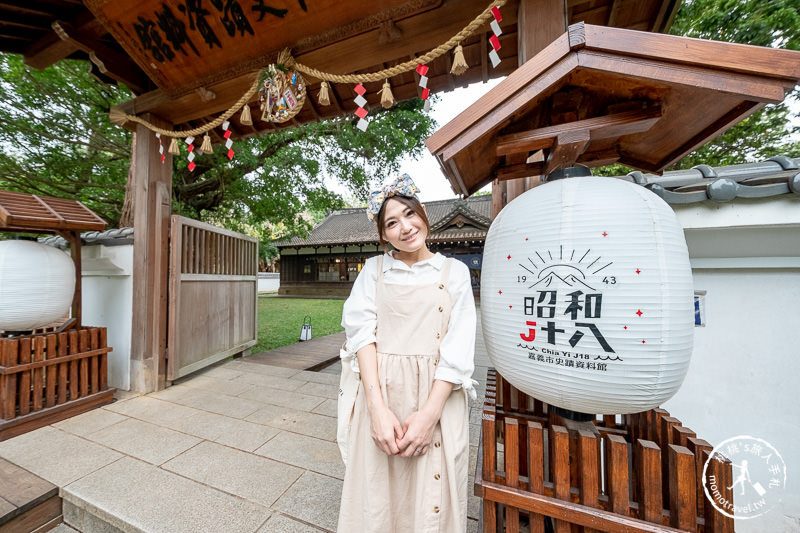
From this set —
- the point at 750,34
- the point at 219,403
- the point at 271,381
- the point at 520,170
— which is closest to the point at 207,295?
the point at 271,381

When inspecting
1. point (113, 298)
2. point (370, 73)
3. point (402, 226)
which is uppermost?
point (370, 73)

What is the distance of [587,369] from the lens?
102cm

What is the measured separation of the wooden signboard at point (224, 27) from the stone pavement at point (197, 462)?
333 centimetres

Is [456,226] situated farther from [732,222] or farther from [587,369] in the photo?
[587,369]

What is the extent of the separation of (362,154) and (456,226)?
912 cm

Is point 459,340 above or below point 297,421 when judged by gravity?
above

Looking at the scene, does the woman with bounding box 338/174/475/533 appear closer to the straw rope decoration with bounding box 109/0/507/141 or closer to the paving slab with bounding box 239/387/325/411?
the straw rope decoration with bounding box 109/0/507/141

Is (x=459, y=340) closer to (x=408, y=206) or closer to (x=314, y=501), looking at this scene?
(x=408, y=206)

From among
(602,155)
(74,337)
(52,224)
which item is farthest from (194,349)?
(602,155)

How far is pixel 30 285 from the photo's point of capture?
2.63 m

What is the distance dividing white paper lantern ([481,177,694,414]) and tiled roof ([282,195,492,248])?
1396cm

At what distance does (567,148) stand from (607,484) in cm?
133

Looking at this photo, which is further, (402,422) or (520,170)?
(520,170)

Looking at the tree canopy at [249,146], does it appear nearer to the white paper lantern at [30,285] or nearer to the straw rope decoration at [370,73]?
the straw rope decoration at [370,73]
